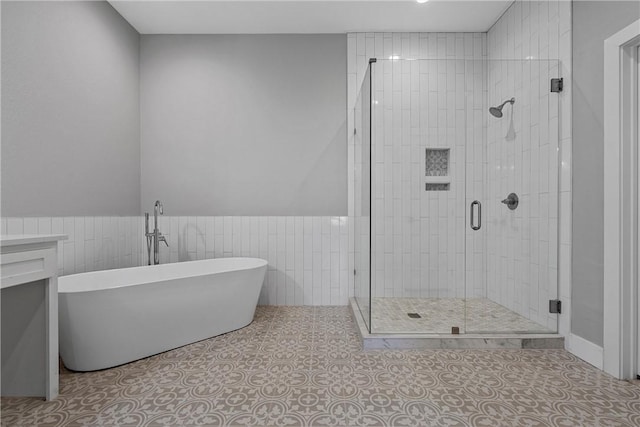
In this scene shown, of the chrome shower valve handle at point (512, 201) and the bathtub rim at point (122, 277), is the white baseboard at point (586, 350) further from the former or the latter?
the bathtub rim at point (122, 277)

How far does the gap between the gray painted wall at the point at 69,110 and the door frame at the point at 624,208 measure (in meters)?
3.50

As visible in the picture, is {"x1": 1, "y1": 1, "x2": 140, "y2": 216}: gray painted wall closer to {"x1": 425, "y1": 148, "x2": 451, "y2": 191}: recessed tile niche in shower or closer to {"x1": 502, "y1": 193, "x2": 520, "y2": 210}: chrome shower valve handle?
{"x1": 425, "y1": 148, "x2": 451, "y2": 191}: recessed tile niche in shower

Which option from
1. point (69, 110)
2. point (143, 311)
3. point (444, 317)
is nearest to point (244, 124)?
point (69, 110)

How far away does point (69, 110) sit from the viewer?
2.58 metres

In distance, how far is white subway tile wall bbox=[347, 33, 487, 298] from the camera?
2582 mm

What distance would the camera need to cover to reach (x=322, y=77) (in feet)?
12.0

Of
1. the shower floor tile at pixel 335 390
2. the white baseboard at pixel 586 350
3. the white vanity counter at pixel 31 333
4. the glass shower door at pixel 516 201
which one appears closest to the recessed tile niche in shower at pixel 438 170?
the glass shower door at pixel 516 201

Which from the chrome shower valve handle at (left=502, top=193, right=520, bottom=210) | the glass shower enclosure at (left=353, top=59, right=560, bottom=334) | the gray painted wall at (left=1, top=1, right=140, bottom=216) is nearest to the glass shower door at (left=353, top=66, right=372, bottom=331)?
the glass shower enclosure at (left=353, top=59, right=560, bottom=334)

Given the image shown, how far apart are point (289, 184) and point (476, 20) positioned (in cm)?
240

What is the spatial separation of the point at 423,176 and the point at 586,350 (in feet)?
4.96

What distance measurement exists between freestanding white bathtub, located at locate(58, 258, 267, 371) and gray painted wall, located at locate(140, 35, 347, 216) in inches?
37.5

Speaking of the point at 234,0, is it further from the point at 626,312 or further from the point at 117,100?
the point at 626,312

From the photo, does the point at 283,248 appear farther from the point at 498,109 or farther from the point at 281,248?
the point at 498,109

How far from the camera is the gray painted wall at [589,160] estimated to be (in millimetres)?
2109
